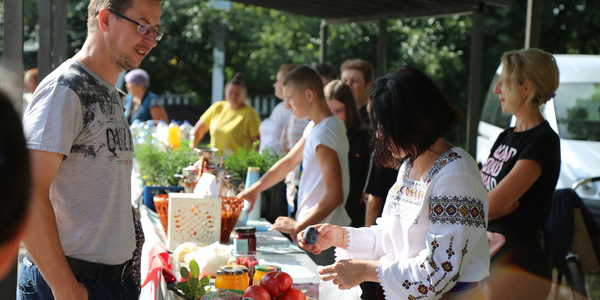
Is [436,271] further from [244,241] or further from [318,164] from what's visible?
[318,164]

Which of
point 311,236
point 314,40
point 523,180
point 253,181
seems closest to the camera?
point 311,236

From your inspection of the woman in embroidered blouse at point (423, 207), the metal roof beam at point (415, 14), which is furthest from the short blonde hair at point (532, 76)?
the metal roof beam at point (415, 14)

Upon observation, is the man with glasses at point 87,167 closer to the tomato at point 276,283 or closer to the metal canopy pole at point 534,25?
the tomato at point 276,283

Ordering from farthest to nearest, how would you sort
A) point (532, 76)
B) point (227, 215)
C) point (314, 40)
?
point (314, 40) < point (227, 215) < point (532, 76)

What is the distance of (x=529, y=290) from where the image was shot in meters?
2.44

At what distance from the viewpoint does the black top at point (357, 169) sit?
3957 mm

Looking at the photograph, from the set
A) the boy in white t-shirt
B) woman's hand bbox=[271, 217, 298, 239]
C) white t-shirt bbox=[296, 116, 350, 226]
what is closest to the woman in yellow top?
the boy in white t-shirt

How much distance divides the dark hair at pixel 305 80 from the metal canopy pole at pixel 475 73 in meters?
1.93

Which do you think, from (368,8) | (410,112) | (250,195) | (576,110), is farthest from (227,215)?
(576,110)

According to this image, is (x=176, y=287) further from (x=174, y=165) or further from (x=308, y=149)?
(x=174, y=165)

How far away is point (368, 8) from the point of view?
627 cm

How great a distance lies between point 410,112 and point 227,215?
161 cm

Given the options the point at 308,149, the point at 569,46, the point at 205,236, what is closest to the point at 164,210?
the point at 205,236

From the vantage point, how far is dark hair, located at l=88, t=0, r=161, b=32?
5.99 ft
